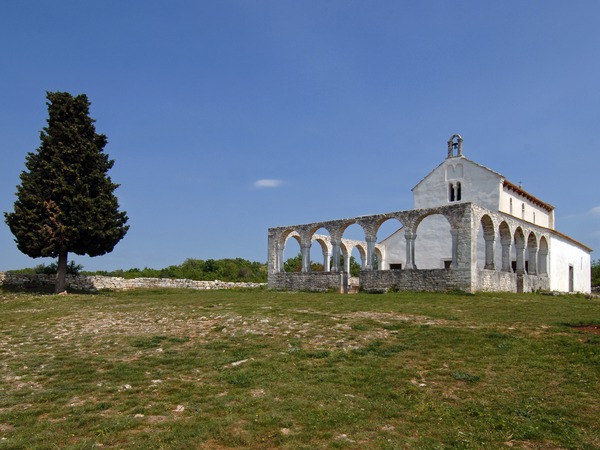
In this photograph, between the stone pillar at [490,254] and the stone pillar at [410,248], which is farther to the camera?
the stone pillar at [410,248]

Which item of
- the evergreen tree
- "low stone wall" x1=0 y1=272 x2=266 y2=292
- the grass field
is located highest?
the evergreen tree

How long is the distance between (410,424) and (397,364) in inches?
117

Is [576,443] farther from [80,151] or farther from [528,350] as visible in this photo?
[80,151]

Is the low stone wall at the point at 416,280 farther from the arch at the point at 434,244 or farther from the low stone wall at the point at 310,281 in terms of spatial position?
the arch at the point at 434,244

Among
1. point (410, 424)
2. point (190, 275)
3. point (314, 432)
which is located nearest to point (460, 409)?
point (410, 424)

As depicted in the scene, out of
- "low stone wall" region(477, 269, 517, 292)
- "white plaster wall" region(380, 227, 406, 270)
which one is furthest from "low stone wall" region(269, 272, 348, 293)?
"white plaster wall" region(380, 227, 406, 270)

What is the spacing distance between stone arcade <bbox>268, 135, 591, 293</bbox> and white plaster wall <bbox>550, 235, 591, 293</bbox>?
80 mm

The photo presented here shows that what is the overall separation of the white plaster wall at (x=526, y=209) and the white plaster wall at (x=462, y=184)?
1.08 metres

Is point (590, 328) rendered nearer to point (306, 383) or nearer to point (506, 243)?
point (306, 383)

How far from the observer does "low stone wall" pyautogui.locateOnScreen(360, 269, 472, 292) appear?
83.9ft

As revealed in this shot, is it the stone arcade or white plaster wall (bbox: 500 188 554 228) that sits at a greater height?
white plaster wall (bbox: 500 188 554 228)

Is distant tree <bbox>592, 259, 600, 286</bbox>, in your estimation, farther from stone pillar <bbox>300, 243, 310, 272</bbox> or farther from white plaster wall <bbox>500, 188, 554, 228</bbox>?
stone pillar <bbox>300, 243, 310, 272</bbox>

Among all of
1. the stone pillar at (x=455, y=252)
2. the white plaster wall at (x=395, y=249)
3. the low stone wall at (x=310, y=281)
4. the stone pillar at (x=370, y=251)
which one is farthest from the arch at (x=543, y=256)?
the low stone wall at (x=310, y=281)

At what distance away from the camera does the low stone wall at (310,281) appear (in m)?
31.0
